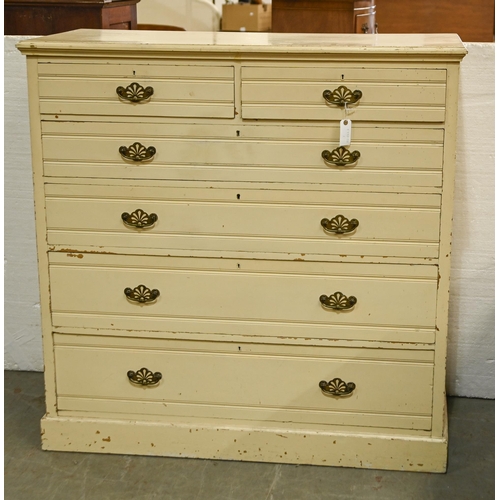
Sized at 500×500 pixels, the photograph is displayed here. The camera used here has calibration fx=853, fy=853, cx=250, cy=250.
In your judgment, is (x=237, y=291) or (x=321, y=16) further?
(x=321, y=16)

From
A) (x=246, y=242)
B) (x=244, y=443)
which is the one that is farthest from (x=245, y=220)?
(x=244, y=443)

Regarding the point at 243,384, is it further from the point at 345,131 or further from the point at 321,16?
the point at 321,16

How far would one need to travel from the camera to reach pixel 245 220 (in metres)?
2.77

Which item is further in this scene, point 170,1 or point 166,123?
point 170,1

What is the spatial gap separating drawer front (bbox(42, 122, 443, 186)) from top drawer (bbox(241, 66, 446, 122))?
1.8 inches

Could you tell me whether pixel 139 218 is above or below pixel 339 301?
above

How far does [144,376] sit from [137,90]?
38.3 inches

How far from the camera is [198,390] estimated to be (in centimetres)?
294

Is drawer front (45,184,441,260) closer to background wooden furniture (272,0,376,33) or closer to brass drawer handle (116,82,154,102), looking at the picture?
brass drawer handle (116,82,154,102)

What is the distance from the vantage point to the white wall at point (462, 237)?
3133 millimetres

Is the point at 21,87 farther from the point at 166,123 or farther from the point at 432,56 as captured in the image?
the point at 432,56

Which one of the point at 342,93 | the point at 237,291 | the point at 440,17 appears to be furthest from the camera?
the point at 440,17

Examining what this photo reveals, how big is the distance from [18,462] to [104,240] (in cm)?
85

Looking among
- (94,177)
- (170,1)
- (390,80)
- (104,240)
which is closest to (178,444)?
(104,240)
